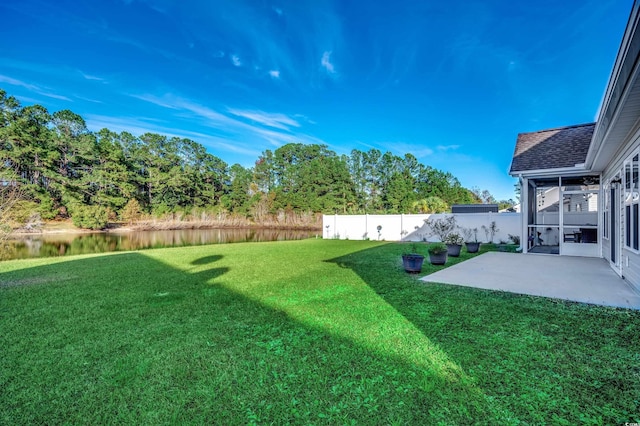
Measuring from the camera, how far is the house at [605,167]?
2.94m

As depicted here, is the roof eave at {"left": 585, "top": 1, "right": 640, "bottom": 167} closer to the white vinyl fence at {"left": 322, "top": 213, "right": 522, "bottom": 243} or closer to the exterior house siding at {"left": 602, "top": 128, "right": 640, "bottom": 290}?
the exterior house siding at {"left": 602, "top": 128, "right": 640, "bottom": 290}

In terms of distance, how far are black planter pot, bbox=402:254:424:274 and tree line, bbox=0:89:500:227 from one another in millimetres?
20456

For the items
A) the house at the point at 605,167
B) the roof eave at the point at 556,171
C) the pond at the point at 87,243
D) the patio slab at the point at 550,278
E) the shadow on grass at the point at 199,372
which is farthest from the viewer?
the pond at the point at 87,243

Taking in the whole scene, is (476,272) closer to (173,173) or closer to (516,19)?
(516,19)

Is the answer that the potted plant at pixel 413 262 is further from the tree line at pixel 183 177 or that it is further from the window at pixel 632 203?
the tree line at pixel 183 177

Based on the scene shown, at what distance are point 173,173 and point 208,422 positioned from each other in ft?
130

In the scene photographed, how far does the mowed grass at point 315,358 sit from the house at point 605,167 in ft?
7.86

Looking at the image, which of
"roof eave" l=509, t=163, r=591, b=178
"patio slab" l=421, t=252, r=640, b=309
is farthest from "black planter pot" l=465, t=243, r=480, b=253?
"roof eave" l=509, t=163, r=591, b=178

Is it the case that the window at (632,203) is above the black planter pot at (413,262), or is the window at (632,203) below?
above

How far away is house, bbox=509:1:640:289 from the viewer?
2941 mm

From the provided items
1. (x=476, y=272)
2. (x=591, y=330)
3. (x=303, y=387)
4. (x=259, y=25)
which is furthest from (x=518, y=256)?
(x=259, y=25)

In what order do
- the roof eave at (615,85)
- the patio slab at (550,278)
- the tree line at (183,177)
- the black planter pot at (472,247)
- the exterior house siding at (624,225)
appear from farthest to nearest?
the tree line at (183,177), the black planter pot at (472,247), the exterior house siding at (624,225), the patio slab at (550,278), the roof eave at (615,85)

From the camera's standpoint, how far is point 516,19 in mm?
10875

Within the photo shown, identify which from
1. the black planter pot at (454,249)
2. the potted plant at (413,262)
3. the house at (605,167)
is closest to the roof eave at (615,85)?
the house at (605,167)
